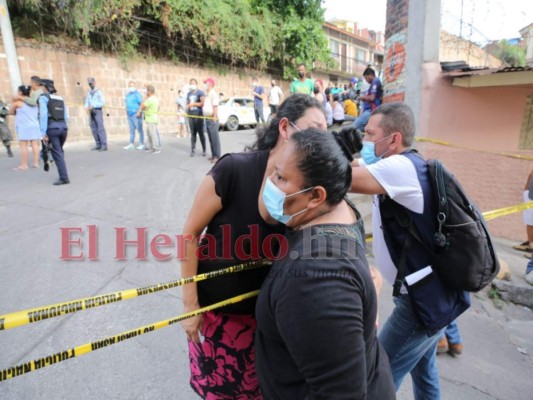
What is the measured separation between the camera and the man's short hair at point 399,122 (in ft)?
6.68

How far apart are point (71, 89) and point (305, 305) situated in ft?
45.5

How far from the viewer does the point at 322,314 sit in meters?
0.90

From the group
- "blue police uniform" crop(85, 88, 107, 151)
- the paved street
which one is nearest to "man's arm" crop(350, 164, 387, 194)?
the paved street

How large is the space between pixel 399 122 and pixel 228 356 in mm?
1531

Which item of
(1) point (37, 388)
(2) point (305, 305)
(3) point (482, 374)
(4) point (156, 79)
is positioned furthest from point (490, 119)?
(4) point (156, 79)

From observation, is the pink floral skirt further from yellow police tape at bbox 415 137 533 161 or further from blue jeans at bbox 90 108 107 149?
blue jeans at bbox 90 108 107 149

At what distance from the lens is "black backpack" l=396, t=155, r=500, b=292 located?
61.9 inches

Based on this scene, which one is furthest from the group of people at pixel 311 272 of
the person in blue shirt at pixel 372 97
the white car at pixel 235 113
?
the white car at pixel 235 113

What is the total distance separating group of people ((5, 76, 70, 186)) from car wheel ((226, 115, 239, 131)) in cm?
906

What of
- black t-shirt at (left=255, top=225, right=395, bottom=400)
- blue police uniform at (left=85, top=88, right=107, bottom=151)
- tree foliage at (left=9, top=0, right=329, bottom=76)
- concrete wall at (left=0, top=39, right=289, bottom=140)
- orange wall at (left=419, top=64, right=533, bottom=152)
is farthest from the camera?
tree foliage at (left=9, top=0, right=329, bottom=76)

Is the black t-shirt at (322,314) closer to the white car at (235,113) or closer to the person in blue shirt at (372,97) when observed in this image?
the person in blue shirt at (372,97)

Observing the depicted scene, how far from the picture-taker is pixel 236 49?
1873cm

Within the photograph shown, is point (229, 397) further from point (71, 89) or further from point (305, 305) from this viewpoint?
point (71, 89)

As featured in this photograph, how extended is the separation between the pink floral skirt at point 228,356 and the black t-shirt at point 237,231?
0.06 metres
